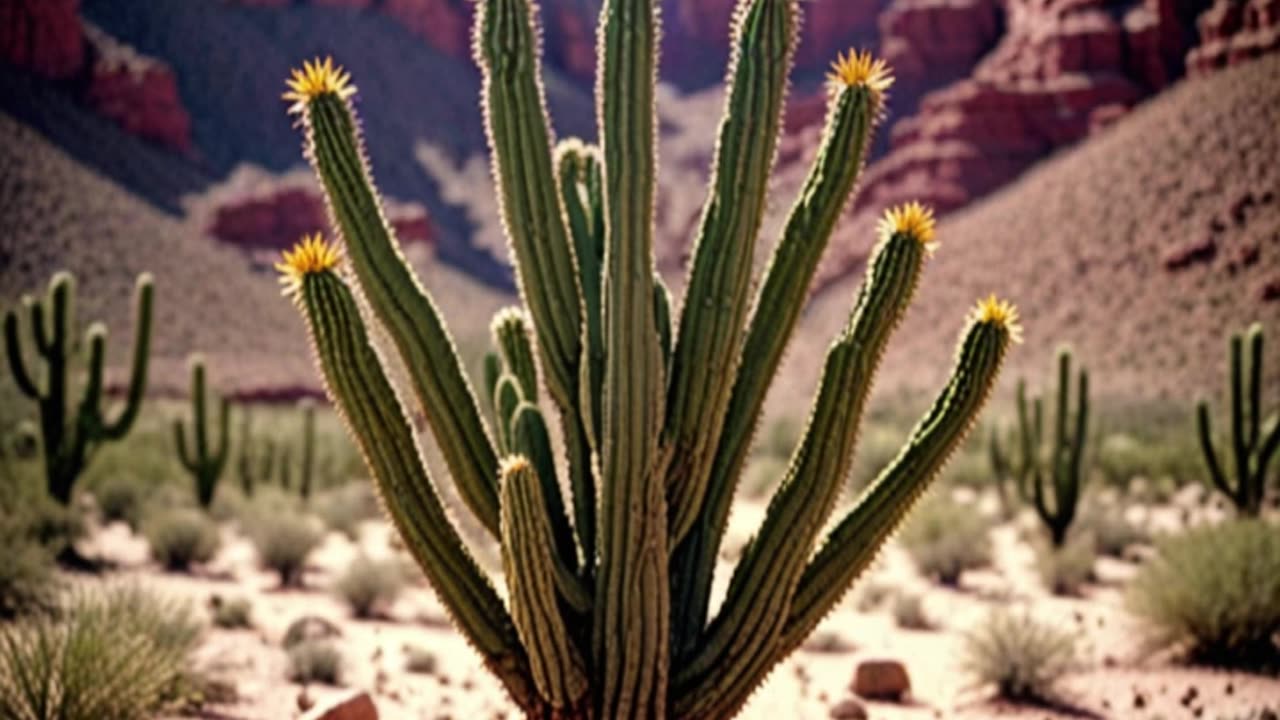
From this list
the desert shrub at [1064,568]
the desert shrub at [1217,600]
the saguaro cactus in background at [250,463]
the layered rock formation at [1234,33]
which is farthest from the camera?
the layered rock formation at [1234,33]

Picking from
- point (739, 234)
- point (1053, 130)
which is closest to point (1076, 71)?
point (1053, 130)

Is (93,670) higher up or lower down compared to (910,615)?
lower down

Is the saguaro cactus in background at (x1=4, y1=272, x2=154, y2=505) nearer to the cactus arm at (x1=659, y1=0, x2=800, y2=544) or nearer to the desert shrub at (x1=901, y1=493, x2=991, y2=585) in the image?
the desert shrub at (x1=901, y1=493, x2=991, y2=585)

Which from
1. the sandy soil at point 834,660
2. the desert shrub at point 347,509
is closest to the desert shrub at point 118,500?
the desert shrub at point 347,509

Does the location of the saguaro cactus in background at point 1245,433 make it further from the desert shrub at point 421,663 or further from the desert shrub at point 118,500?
the desert shrub at point 118,500

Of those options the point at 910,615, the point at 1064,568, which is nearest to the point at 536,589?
the point at 910,615

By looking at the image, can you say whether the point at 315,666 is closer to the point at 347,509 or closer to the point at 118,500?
the point at 347,509
